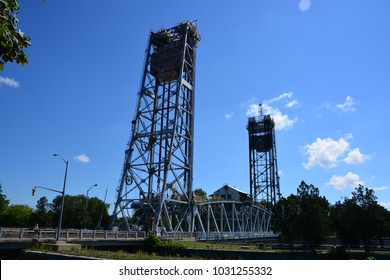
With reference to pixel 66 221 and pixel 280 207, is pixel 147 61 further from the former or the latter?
pixel 66 221

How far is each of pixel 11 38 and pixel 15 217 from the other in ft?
369

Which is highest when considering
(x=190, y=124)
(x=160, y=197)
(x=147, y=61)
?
(x=147, y=61)

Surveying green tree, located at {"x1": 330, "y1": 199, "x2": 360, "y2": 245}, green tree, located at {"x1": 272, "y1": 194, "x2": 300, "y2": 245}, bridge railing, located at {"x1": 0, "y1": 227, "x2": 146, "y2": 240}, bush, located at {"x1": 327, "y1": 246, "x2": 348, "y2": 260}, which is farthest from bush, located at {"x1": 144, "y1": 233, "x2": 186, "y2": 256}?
green tree, located at {"x1": 330, "y1": 199, "x2": 360, "y2": 245}

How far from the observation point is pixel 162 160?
53656mm

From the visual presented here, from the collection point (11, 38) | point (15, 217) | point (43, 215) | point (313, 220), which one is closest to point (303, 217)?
point (313, 220)

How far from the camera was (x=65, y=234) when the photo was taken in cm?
3109

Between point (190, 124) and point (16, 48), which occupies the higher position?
point (190, 124)

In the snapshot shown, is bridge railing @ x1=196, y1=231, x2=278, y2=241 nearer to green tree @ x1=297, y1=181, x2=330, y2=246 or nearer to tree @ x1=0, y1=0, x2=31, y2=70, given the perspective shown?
green tree @ x1=297, y1=181, x2=330, y2=246

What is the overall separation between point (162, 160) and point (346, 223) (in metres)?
28.5

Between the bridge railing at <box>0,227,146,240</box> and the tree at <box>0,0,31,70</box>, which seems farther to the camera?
the bridge railing at <box>0,227,146,240</box>

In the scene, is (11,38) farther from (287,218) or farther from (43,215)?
(43,215)

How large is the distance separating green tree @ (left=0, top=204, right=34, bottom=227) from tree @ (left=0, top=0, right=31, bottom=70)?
352 feet

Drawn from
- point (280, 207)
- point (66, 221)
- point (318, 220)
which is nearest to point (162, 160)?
point (280, 207)

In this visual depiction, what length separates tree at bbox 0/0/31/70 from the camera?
24.8 feet
